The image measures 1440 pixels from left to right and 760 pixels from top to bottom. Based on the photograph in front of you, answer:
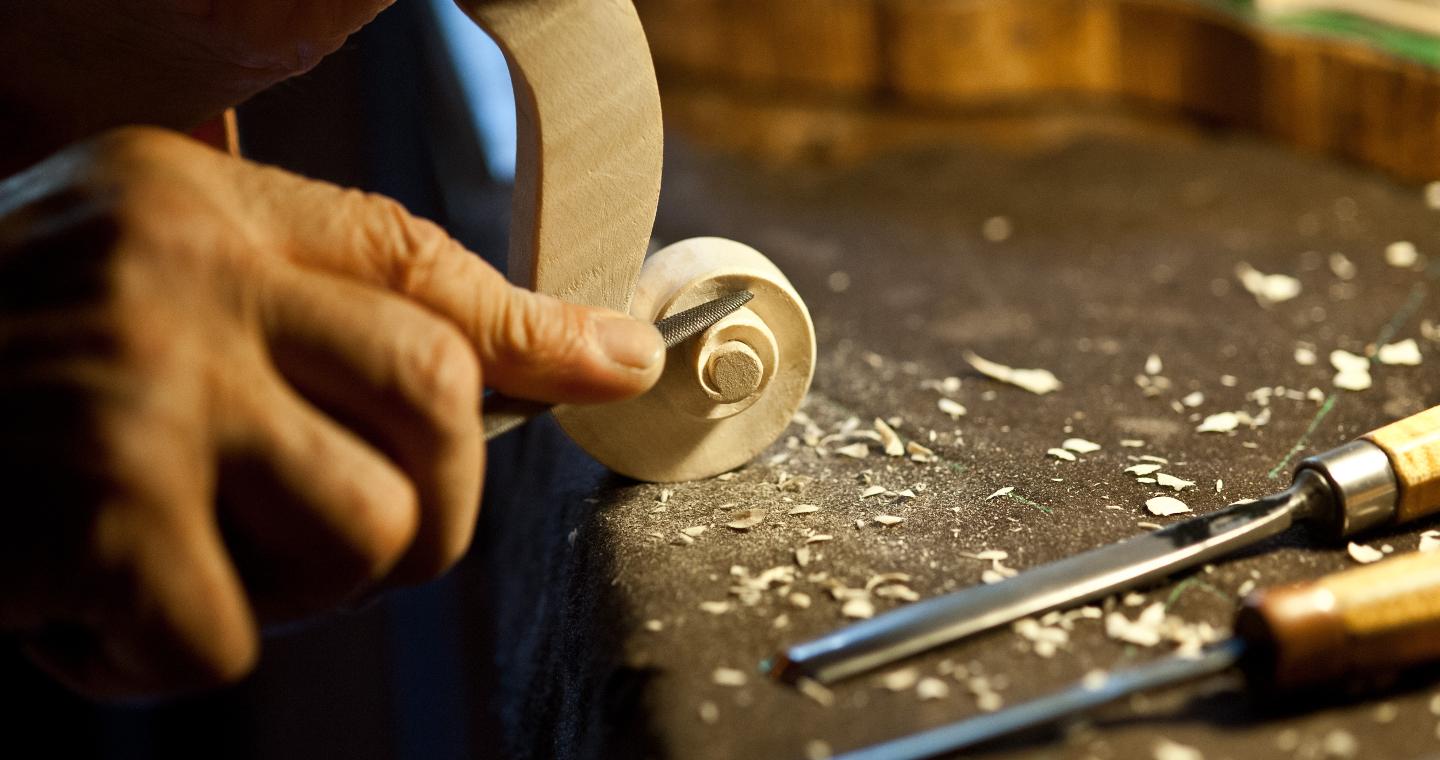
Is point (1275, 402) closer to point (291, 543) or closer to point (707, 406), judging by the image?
point (707, 406)

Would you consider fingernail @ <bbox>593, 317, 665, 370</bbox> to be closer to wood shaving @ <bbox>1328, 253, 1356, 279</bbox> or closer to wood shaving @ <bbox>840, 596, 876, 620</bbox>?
wood shaving @ <bbox>840, 596, 876, 620</bbox>

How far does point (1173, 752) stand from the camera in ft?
2.02

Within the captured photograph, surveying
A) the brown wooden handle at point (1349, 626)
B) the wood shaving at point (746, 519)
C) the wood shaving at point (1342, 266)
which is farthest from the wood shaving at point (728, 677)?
the wood shaving at point (1342, 266)

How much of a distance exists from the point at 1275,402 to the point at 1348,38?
895mm

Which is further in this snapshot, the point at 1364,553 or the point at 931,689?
the point at 1364,553

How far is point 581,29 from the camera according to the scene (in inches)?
31.4

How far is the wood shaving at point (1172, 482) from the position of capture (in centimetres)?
91

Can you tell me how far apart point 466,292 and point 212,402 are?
0.53 ft

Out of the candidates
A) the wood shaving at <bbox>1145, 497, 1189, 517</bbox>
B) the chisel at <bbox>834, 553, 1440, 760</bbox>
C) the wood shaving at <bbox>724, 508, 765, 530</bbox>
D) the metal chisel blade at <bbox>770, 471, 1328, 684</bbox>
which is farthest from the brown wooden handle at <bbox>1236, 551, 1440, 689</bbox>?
the wood shaving at <bbox>724, 508, 765, 530</bbox>

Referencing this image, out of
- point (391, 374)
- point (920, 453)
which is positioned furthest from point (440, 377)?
point (920, 453)

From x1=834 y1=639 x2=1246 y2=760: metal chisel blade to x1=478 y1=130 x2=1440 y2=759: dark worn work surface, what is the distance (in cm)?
2

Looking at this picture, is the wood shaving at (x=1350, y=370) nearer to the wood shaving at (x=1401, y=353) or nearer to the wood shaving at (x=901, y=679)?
the wood shaving at (x=1401, y=353)

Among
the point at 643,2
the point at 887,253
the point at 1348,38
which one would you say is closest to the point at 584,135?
the point at 887,253

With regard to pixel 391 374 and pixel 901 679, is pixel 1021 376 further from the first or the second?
pixel 391 374
